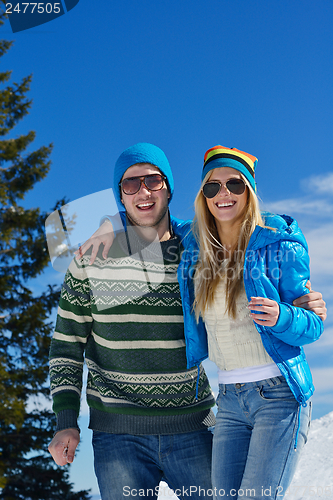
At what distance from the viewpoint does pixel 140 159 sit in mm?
3385

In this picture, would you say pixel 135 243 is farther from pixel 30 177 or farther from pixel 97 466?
pixel 30 177

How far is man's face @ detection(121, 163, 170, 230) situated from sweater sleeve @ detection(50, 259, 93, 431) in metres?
0.61

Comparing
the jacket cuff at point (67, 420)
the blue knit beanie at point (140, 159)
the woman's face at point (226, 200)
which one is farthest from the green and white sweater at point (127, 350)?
the blue knit beanie at point (140, 159)

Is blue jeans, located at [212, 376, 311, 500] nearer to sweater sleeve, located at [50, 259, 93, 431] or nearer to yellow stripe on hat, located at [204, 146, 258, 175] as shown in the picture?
sweater sleeve, located at [50, 259, 93, 431]

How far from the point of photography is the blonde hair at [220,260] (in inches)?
107

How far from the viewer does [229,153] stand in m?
2.92

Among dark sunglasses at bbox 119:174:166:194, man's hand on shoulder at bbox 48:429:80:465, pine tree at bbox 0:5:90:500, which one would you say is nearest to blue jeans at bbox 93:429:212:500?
man's hand on shoulder at bbox 48:429:80:465

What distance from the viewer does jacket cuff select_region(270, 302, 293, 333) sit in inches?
89.3

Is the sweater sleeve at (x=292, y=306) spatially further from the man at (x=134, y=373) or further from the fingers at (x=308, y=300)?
the man at (x=134, y=373)

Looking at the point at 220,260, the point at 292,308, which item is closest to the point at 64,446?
the point at 220,260

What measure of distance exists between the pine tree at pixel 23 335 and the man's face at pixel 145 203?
8323mm

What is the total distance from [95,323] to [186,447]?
106 cm

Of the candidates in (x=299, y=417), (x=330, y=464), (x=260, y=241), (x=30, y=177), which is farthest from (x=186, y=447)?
(x=30, y=177)

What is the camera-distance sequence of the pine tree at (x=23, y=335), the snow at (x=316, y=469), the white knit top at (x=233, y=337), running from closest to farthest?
the white knit top at (x=233, y=337) < the snow at (x=316, y=469) < the pine tree at (x=23, y=335)
